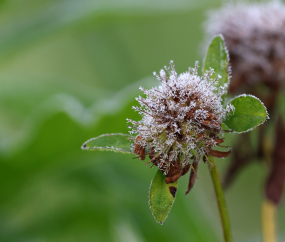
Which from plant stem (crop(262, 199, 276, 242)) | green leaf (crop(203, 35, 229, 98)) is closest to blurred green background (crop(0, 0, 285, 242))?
plant stem (crop(262, 199, 276, 242))

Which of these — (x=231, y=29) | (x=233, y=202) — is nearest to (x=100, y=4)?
(x=231, y=29)

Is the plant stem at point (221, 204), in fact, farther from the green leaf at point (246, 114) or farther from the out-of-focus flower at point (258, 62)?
the out-of-focus flower at point (258, 62)

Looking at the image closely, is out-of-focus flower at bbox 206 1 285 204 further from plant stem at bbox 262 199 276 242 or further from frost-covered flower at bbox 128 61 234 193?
frost-covered flower at bbox 128 61 234 193

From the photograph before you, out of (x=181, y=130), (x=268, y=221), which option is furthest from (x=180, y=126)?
(x=268, y=221)

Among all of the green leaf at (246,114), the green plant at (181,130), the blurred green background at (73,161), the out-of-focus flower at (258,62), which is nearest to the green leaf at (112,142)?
the green plant at (181,130)

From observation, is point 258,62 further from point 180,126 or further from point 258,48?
point 180,126

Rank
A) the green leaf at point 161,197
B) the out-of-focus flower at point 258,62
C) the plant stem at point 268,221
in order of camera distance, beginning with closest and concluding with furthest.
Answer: the green leaf at point 161,197
the plant stem at point 268,221
the out-of-focus flower at point 258,62
